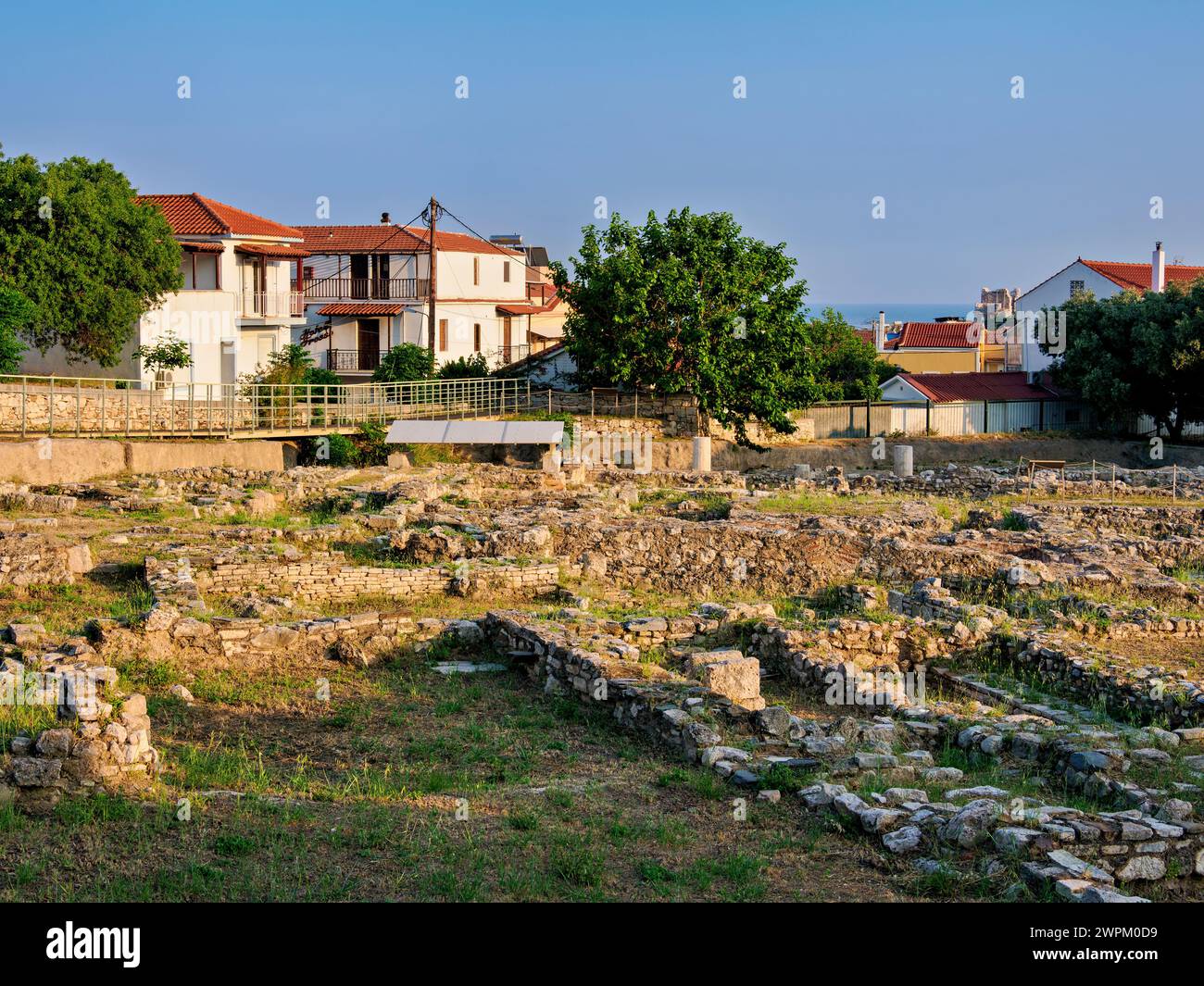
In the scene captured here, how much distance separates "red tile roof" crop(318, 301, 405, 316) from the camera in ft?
158

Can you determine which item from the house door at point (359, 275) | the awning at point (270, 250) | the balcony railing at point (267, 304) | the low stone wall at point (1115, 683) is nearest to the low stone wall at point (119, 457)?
the balcony railing at point (267, 304)

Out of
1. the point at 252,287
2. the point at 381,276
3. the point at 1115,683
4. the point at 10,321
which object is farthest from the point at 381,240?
the point at 1115,683

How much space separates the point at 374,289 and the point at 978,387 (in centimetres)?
2214

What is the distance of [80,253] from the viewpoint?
32781 mm

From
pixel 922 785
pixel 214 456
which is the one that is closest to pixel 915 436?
pixel 214 456

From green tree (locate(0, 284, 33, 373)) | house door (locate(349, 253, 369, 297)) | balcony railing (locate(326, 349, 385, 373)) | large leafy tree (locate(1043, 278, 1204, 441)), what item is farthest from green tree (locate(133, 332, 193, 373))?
large leafy tree (locate(1043, 278, 1204, 441))

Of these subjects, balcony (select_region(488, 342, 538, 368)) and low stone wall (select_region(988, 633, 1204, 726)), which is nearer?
low stone wall (select_region(988, 633, 1204, 726))

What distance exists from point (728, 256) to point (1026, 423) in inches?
561

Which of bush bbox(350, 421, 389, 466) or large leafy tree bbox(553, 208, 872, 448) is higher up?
large leafy tree bbox(553, 208, 872, 448)

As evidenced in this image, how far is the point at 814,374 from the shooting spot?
38.0 m

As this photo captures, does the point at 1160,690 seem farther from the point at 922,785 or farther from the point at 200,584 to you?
the point at 200,584

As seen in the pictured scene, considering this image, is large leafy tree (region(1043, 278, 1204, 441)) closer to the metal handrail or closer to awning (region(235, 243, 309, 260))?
the metal handrail

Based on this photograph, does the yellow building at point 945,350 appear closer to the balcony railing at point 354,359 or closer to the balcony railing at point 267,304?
the balcony railing at point 354,359

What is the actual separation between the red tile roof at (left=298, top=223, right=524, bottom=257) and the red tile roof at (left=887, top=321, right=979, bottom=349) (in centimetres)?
2681
